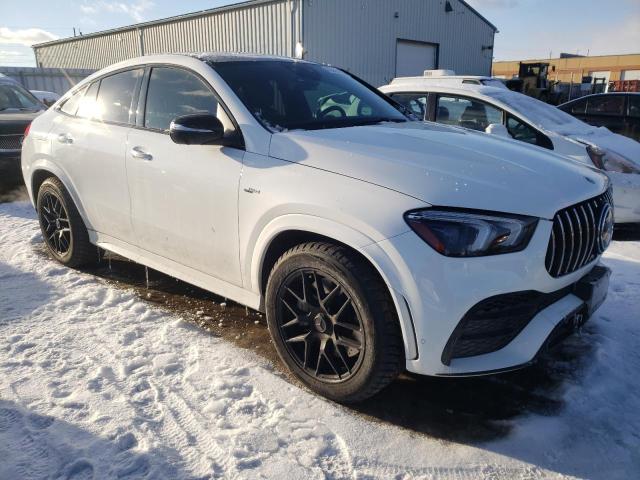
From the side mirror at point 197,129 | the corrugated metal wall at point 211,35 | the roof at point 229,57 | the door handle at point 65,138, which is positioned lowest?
the door handle at point 65,138

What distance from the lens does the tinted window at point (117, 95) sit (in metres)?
3.68

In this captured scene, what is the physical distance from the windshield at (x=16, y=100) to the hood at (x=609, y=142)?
807 cm

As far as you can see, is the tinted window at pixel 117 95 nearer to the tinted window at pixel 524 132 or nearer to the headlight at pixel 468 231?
the headlight at pixel 468 231

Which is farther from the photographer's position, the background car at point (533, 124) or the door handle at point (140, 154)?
the background car at point (533, 124)

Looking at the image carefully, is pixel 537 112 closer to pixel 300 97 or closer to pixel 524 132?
pixel 524 132

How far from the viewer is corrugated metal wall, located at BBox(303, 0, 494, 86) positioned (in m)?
19.6

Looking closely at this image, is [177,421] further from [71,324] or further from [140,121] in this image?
[140,121]

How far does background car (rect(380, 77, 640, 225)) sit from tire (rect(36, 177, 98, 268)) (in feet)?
11.0

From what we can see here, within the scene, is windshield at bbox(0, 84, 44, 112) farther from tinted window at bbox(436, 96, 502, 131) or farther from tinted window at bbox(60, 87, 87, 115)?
tinted window at bbox(436, 96, 502, 131)

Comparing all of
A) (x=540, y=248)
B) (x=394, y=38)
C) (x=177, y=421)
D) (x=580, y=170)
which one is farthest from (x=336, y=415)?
(x=394, y=38)

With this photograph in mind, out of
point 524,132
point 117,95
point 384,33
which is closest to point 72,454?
point 117,95

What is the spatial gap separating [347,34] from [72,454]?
20.6 metres

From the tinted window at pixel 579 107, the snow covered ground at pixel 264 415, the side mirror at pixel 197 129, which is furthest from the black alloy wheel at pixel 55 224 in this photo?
the tinted window at pixel 579 107

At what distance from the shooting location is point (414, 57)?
77.8 feet
